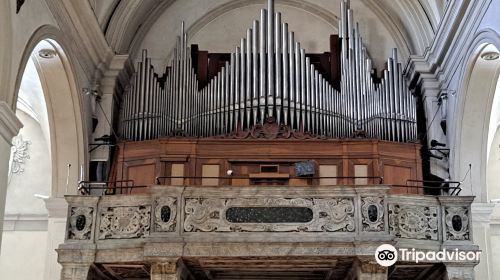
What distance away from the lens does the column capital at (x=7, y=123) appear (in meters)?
11.4

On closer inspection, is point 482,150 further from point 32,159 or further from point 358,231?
point 32,159

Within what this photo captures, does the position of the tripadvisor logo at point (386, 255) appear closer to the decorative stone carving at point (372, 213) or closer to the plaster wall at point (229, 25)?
the decorative stone carving at point (372, 213)

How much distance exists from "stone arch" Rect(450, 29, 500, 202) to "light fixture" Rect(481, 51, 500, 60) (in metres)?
0.09

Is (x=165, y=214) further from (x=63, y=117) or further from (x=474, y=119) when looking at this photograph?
(x=474, y=119)

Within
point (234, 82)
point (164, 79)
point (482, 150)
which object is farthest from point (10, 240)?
point (482, 150)

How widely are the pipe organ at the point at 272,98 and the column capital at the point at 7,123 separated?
3.78 m

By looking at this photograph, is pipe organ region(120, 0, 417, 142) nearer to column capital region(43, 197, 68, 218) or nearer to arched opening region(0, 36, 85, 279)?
arched opening region(0, 36, 85, 279)

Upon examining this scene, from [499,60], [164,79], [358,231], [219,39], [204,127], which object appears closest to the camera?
[358,231]

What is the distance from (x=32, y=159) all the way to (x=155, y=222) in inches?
304

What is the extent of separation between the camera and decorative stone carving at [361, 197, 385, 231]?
41.7ft

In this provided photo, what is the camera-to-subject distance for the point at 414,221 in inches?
514

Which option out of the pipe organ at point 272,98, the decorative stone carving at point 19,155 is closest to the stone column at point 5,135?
the pipe organ at point 272,98

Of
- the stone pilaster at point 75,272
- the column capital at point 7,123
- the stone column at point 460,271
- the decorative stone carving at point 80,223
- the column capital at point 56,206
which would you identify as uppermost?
the column capital at point 7,123

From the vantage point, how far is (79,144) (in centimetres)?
1555
